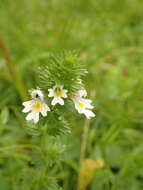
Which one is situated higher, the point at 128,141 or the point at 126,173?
the point at 128,141

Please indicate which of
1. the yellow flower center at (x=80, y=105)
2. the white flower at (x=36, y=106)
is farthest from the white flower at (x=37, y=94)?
the yellow flower center at (x=80, y=105)

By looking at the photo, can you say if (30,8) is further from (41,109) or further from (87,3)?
(41,109)

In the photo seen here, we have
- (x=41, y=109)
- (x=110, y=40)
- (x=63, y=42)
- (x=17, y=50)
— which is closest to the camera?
(x=41, y=109)

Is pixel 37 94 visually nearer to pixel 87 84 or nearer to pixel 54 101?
pixel 54 101

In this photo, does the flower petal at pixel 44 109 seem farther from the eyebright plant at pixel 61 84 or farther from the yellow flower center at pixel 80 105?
the yellow flower center at pixel 80 105

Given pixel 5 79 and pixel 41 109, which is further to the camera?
pixel 5 79

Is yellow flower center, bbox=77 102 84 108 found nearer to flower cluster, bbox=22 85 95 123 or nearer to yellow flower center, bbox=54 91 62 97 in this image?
flower cluster, bbox=22 85 95 123

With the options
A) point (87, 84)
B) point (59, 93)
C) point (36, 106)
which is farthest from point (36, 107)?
point (87, 84)

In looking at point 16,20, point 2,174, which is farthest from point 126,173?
point 16,20
